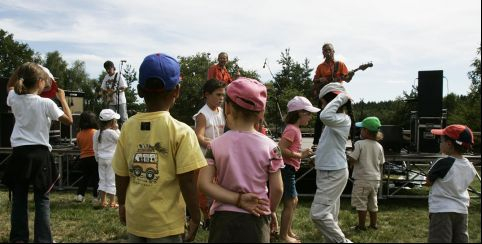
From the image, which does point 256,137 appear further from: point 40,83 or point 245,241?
point 40,83

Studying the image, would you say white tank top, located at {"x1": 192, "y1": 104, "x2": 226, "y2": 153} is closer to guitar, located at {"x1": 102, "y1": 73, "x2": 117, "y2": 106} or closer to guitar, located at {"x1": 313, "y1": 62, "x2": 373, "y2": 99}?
guitar, located at {"x1": 313, "y1": 62, "x2": 373, "y2": 99}

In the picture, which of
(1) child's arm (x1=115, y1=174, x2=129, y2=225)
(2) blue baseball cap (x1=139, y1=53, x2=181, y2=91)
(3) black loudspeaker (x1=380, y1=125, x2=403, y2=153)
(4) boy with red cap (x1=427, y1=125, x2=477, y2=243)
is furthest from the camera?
(3) black loudspeaker (x1=380, y1=125, x2=403, y2=153)

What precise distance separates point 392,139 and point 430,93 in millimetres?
1424

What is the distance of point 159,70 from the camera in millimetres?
2236

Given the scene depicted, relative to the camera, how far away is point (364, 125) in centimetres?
543

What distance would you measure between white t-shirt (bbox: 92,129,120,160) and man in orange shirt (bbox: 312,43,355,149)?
3403 mm

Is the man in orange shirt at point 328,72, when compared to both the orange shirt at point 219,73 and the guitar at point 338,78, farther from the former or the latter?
the orange shirt at point 219,73

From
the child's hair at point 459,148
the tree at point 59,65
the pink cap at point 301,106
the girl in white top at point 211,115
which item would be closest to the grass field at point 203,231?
the child's hair at point 459,148

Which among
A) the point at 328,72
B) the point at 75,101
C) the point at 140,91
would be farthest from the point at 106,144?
the point at 75,101

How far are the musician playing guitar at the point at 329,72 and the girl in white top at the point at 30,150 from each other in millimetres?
4978

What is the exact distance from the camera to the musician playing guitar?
7.55 meters

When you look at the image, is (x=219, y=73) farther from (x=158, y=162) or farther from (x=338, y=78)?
(x=158, y=162)

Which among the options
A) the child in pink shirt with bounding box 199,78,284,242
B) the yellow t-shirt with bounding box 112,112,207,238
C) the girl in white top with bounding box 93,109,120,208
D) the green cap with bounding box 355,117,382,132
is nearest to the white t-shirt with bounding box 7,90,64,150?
the yellow t-shirt with bounding box 112,112,207,238

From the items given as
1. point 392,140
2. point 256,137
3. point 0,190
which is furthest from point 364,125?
point 0,190
